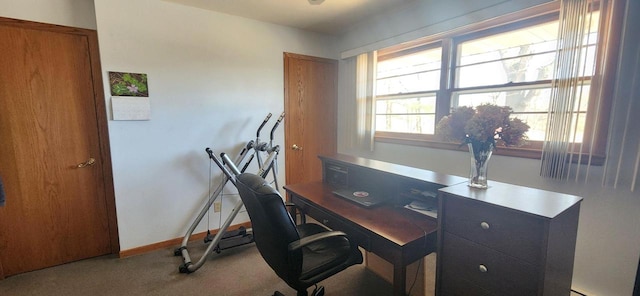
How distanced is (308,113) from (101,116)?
6.94ft

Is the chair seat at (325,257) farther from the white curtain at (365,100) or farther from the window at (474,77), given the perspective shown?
the white curtain at (365,100)

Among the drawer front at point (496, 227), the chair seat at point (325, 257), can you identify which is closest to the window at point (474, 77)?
the drawer front at point (496, 227)

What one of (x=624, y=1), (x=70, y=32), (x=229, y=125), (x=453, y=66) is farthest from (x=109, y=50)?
(x=624, y=1)

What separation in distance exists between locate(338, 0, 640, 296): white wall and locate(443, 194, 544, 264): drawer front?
3.83 ft

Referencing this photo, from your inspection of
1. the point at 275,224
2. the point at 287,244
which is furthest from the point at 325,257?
the point at 275,224

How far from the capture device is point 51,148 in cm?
227

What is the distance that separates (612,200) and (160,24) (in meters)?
3.68

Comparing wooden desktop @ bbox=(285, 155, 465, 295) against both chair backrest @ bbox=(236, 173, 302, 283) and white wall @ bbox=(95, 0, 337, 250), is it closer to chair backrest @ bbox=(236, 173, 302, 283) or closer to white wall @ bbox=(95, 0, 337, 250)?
chair backrest @ bbox=(236, 173, 302, 283)

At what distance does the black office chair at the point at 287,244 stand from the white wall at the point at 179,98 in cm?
151

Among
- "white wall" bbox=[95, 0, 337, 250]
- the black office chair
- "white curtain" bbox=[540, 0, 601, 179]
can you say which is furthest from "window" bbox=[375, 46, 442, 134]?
the black office chair

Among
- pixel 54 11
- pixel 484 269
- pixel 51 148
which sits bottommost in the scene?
pixel 484 269

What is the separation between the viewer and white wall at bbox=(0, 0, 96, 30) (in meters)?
2.04

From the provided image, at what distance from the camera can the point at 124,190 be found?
247 centimetres

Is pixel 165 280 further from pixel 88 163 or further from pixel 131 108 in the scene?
pixel 131 108
